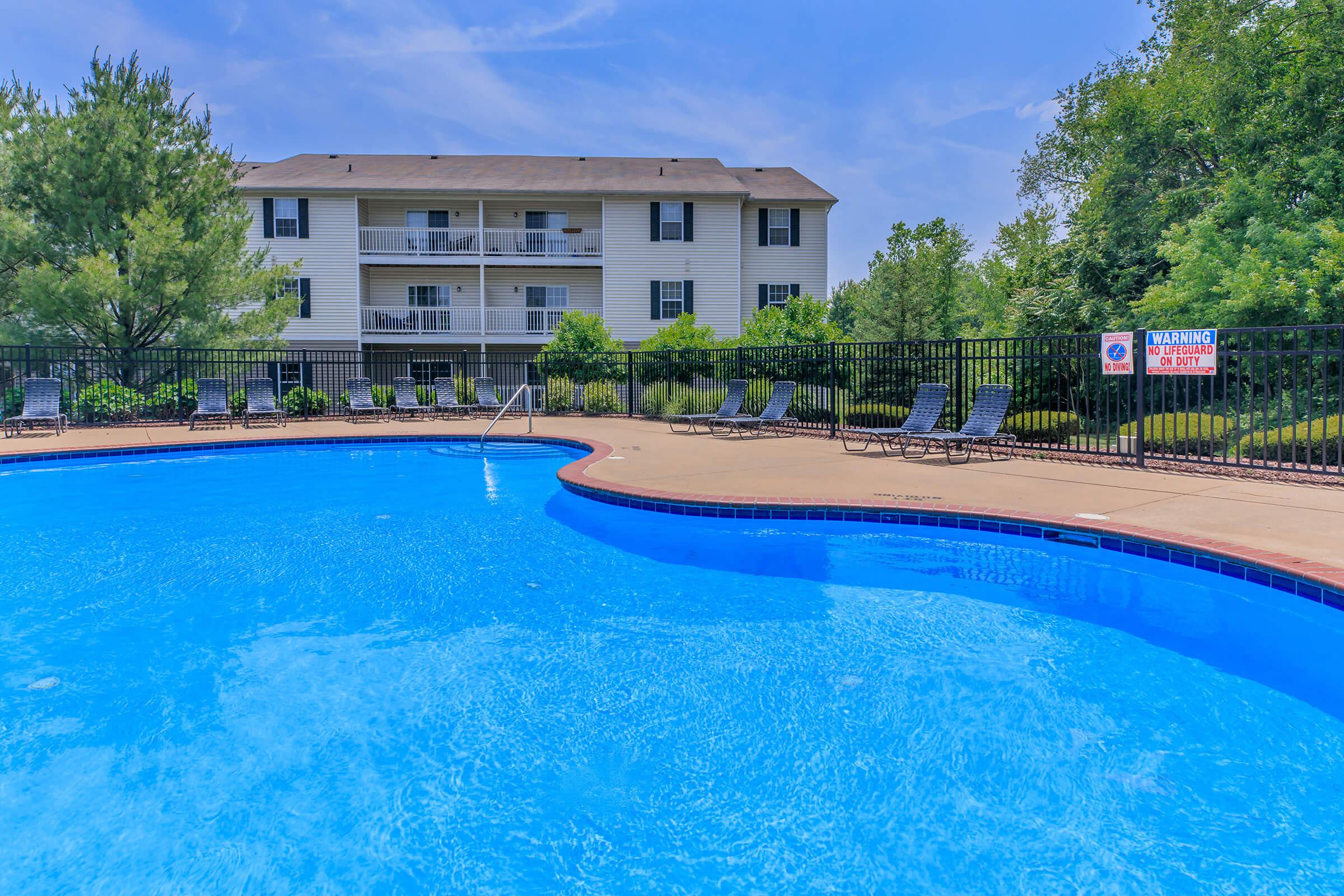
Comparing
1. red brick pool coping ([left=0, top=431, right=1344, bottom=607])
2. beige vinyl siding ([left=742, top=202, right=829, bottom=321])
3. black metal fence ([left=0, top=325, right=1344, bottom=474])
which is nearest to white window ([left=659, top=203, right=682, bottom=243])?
beige vinyl siding ([left=742, top=202, right=829, bottom=321])

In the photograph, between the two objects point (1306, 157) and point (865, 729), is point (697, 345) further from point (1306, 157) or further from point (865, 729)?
point (865, 729)

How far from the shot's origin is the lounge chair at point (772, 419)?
13.2 metres

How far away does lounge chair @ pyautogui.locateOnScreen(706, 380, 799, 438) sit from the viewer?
13211 millimetres

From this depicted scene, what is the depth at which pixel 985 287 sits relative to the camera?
48.6 m

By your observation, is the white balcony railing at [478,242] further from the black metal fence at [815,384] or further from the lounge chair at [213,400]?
the lounge chair at [213,400]

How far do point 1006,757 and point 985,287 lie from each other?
50511 millimetres

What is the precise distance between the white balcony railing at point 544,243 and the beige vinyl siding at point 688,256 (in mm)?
800

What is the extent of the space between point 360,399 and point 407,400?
1109 mm

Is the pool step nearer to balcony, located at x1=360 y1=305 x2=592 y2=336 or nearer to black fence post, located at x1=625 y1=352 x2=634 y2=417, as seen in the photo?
black fence post, located at x1=625 y1=352 x2=634 y2=417

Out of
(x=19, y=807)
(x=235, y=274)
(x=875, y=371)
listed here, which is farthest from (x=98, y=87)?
(x=19, y=807)

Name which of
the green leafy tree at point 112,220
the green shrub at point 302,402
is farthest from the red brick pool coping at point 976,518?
the green leafy tree at point 112,220

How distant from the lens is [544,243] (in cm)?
2584

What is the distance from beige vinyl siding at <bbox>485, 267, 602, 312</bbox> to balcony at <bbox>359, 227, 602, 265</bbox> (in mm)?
799

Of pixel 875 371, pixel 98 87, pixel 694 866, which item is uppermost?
pixel 98 87
